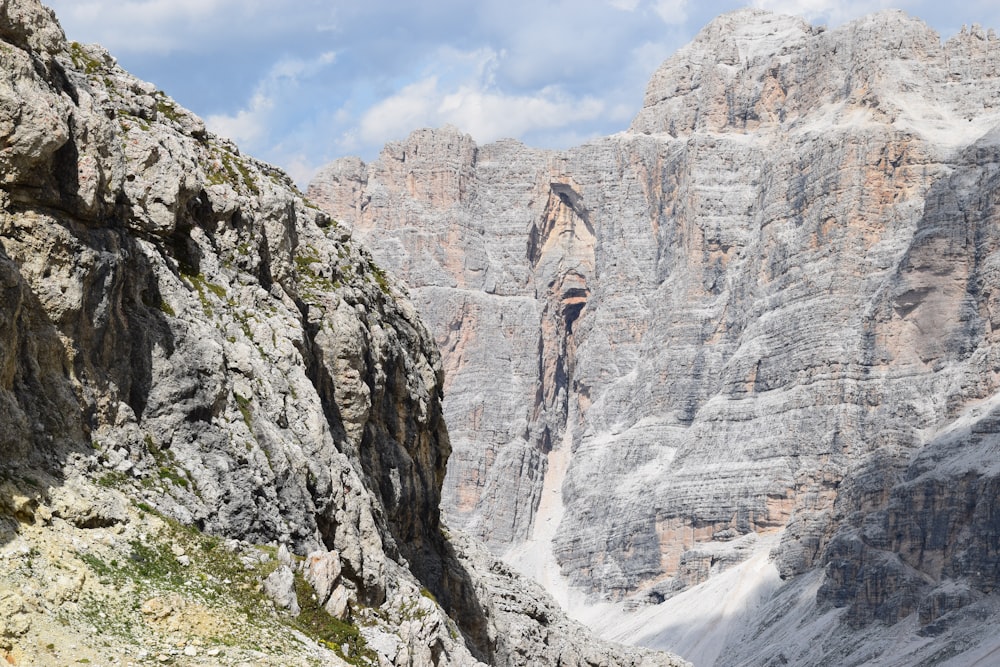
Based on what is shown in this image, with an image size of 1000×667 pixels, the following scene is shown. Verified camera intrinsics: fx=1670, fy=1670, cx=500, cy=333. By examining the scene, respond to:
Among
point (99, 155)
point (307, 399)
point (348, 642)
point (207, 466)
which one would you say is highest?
point (99, 155)

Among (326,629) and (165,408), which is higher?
(165,408)

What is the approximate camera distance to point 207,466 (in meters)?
35.2

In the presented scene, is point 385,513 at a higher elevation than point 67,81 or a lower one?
lower

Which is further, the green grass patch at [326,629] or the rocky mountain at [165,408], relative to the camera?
the green grass patch at [326,629]

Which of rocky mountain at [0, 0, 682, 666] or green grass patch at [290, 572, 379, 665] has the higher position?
rocky mountain at [0, 0, 682, 666]

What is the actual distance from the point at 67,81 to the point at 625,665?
61.2 meters

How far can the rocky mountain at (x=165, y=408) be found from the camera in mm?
28844

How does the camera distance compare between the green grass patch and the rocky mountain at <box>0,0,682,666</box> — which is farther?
the green grass patch

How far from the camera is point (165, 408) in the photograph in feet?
115

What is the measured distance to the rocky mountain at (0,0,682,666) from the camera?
2884 centimetres

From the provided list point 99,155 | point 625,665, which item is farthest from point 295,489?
point 625,665

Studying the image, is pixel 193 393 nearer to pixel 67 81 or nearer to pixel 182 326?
pixel 182 326

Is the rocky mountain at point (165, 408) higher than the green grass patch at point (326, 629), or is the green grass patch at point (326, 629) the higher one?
the rocky mountain at point (165, 408)

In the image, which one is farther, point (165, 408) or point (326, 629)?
point (165, 408)
